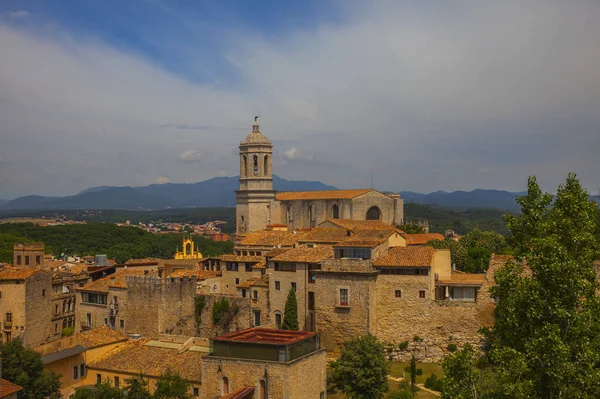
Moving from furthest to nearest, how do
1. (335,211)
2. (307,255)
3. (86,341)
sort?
(335,211) < (307,255) < (86,341)

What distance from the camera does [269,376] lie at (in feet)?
99.3

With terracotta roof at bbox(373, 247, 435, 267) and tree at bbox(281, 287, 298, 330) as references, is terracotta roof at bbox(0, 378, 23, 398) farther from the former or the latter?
terracotta roof at bbox(373, 247, 435, 267)

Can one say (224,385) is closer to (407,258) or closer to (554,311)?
(407,258)

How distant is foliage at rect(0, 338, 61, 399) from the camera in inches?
1385

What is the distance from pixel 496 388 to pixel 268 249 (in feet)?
114

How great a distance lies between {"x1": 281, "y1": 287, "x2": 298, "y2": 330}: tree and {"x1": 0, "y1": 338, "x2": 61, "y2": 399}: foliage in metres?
13.9

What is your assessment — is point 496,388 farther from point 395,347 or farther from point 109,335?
point 109,335

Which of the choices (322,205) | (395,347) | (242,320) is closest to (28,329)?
(242,320)

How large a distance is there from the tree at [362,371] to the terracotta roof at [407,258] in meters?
5.58

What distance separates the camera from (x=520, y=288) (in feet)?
73.8

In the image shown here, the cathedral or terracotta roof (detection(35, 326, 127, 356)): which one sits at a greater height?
the cathedral

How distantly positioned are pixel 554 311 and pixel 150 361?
26170mm

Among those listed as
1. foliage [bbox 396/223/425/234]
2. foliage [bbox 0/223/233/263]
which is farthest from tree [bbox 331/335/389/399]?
foliage [bbox 0/223/233/263]

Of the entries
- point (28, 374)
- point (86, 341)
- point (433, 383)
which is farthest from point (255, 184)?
point (433, 383)
